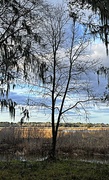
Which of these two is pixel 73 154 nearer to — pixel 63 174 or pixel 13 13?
pixel 63 174

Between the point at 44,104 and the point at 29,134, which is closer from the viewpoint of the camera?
the point at 44,104

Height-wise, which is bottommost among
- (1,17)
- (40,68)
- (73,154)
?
(73,154)

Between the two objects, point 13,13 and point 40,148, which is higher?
point 13,13

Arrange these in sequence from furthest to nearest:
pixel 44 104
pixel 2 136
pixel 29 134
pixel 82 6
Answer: pixel 2 136
pixel 29 134
pixel 44 104
pixel 82 6

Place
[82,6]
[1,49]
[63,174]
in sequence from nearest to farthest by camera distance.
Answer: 1. [1,49]
2. [82,6]
3. [63,174]

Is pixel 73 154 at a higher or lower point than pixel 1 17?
lower

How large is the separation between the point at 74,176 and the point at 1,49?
4731mm

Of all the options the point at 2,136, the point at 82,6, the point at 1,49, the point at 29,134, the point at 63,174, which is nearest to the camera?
the point at 1,49

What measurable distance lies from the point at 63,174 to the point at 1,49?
16.1 feet

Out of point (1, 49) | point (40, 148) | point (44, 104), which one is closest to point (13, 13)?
point (1, 49)

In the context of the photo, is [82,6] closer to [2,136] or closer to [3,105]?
[3,105]

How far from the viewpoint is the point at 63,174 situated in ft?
35.5

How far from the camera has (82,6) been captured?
887 cm

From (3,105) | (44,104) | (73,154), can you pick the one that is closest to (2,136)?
(73,154)
